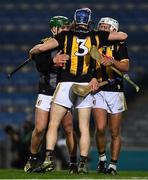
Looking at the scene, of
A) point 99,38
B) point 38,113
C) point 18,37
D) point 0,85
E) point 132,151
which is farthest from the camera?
point 18,37

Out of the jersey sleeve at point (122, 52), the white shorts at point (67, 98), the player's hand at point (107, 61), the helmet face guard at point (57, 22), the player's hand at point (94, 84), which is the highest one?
the helmet face guard at point (57, 22)

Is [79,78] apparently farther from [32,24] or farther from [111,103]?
[32,24]

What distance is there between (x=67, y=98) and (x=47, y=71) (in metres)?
0.65

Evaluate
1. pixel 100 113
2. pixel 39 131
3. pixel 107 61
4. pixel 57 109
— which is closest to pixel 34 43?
pixel 39 131

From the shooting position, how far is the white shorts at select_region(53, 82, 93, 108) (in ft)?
31.9

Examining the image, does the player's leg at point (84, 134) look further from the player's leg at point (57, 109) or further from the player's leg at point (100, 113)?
the player's leg at point (100, 113)

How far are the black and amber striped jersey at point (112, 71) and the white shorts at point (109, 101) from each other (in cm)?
6

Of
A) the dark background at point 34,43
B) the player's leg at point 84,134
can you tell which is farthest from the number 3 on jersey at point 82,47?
the dark background at point 34,43

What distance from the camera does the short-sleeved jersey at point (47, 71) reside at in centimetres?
1018

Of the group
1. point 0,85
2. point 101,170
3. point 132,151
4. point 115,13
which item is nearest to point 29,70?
point 0,85

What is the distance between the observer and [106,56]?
33.0 ft

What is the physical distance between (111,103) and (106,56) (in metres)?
0.59

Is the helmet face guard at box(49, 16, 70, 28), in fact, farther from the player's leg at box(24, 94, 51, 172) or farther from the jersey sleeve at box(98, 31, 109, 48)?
the player's leg at box(24, 94, 51, 172)

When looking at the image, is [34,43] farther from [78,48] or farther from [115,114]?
[78,48]
